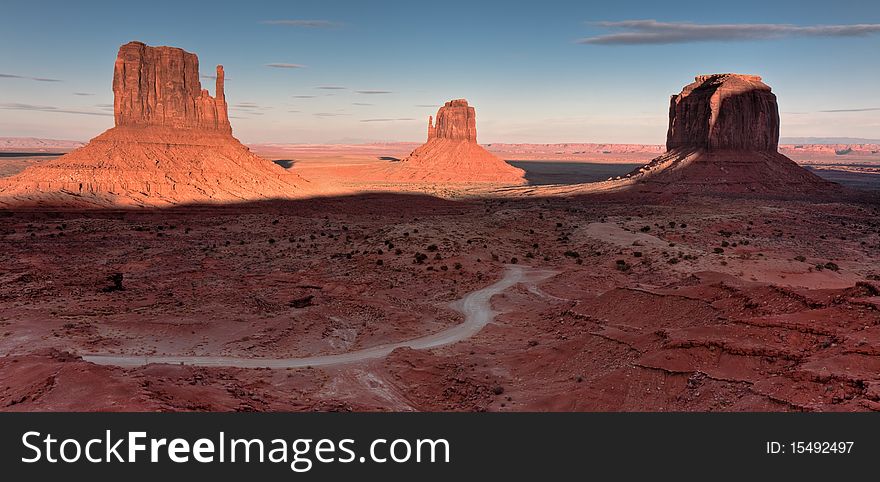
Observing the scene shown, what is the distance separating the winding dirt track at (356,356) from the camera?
23911mm

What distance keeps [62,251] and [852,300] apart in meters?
53.7

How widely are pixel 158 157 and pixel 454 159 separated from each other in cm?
8985

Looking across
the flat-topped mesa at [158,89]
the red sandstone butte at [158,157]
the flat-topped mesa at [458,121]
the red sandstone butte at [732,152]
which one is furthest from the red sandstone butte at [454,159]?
the flat-topped mesa at [158,89]

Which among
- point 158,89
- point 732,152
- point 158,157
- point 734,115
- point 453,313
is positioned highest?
point 158,89

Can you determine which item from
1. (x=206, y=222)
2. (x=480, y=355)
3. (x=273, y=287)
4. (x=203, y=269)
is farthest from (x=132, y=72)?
(x=480, y=355)

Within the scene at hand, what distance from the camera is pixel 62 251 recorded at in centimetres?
4822

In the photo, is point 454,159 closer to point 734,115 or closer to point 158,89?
point 734,115

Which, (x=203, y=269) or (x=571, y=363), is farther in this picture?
(x=203, y=269)

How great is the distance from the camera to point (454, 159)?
162m

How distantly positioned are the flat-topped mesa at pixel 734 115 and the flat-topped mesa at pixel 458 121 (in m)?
74.3

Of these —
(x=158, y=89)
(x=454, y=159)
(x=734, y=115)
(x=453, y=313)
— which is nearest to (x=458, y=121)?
(x=454, y=159)

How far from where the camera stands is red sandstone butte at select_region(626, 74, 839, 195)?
9162 cm

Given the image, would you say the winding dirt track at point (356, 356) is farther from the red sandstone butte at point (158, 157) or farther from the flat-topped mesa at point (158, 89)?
the flat-topped mesa at point (158, 89)

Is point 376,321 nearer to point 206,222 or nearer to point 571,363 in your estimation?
point 571,363
